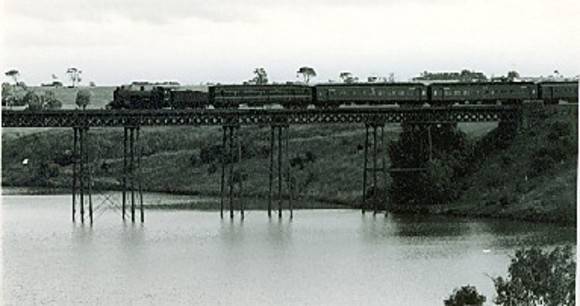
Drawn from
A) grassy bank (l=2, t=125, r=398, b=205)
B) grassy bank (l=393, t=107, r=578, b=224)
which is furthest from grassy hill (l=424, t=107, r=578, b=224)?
grassy bank (l=2, t=125, r=398, b=205)

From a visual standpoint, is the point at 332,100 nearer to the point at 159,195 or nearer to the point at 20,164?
the point at 159,195

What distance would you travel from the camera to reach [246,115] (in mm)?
54844

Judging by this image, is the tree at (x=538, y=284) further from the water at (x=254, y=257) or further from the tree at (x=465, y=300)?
the water at (x=254, y=257)

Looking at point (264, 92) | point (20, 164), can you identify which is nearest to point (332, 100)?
point (264, 92)

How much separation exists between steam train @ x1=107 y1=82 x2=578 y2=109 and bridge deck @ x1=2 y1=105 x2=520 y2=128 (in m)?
1.44

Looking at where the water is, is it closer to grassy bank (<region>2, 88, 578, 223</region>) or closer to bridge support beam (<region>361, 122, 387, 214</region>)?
bridge support beam (<region>361, 122, 387, 214</region>)

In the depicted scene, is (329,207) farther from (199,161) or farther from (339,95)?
(199,161)

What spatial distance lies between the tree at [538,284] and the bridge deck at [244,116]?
29.7m

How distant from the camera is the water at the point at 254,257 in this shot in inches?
1280

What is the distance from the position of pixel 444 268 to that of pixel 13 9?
17629 mm

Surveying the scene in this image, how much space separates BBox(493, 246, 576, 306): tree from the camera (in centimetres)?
2419

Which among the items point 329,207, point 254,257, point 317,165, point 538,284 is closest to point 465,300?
point 538,284

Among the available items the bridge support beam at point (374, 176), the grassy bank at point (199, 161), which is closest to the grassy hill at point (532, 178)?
the bridge support beam at point (374, 176)

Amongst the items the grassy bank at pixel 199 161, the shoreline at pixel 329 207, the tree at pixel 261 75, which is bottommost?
the shoreline at pixel 329 207
